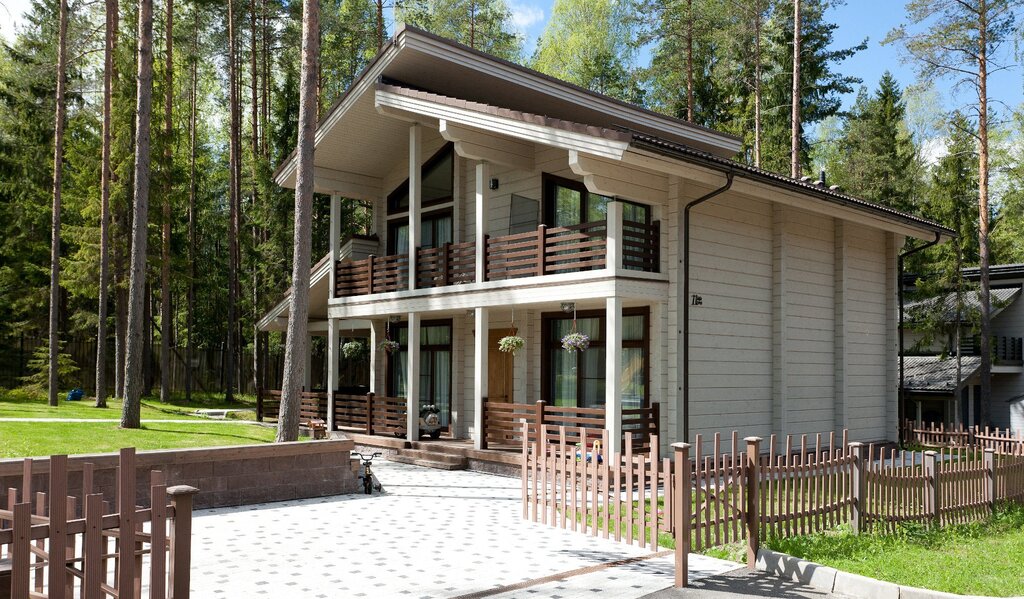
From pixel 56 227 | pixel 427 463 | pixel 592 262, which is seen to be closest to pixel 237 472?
pixel 427 463

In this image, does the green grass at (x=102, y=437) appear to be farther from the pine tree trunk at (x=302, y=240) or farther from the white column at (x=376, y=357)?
the white column at (x=376, y=357)

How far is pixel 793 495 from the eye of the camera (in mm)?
8570

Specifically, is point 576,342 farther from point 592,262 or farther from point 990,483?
point 990,483

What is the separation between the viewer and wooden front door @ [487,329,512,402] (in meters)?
17.6

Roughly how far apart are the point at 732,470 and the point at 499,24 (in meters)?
37.5

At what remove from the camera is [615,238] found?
43.4 feet

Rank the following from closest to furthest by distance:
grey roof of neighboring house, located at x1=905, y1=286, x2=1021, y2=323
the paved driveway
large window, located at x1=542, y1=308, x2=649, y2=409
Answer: the paved driveway < large window, located at x1=542, y1=308, x2=649, y2=409 < grey roof of neighboring house, located at x1=905, y1=286, x2=1021, y2=323

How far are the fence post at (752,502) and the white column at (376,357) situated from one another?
482 inches

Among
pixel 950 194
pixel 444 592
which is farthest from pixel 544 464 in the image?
pixel 950 194

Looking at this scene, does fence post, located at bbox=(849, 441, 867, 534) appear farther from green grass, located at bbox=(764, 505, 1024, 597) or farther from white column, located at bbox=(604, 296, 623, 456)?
white column, located at bbox=(604, 296, 623, 456)

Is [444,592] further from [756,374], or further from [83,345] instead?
[83,345]

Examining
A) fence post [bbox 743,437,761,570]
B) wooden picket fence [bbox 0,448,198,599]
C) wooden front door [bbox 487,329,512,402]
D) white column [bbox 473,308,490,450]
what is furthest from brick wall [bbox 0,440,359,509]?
fence post [bbox 743,437,761,570]

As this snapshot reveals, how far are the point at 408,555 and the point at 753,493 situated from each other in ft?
11.8

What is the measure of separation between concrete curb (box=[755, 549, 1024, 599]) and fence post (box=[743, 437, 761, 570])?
Result: 0.08 metres
